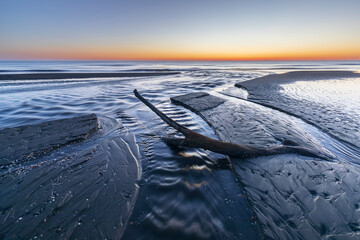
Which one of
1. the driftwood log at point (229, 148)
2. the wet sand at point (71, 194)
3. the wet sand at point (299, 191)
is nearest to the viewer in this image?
the wet sand at point (71, 194)

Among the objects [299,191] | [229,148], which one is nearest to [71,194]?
[229,148]

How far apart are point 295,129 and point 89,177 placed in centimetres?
641

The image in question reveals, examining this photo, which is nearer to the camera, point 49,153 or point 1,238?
point 1,238

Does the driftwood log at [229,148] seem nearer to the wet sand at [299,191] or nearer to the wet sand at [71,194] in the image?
the wet sand at [299,191]

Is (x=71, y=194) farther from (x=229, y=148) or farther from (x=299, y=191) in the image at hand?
(x=299, y=191)

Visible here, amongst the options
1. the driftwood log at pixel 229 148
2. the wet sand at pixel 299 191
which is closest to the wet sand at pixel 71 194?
the driftwood log at pixel 229 148

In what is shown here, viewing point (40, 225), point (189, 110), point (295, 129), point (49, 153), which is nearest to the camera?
point (40, 225)

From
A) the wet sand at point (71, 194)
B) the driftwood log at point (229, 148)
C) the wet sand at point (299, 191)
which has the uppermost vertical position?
the driftwood log at point (229, 148)

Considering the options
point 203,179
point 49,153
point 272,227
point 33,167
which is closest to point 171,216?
point 203,179

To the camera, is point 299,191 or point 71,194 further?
point 299,191

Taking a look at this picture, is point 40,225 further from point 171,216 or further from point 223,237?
point 223,237

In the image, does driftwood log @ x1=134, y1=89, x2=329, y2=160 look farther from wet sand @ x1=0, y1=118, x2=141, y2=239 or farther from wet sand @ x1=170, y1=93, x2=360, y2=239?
wet sand @ x1=0, y1=118, x2=141, y2=239

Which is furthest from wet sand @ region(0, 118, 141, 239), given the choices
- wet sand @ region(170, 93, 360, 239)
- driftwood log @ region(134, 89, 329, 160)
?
wet sand @ region(170, 93, 360, 239)

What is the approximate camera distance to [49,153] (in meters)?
3.80
